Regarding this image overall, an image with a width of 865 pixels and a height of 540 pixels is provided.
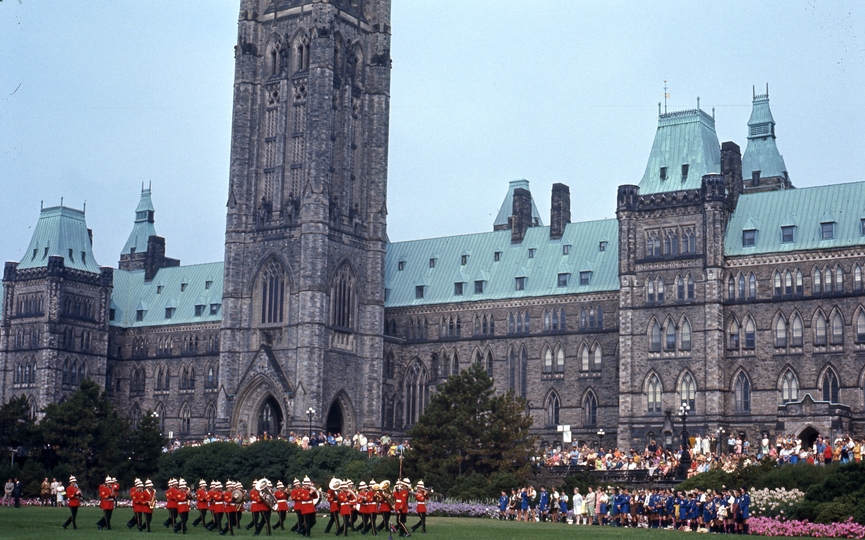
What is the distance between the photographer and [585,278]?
9794cm

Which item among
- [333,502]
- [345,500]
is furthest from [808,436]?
[333,502]

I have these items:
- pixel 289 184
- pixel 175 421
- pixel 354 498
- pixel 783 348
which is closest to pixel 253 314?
pixel 289 184

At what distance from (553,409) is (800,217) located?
2255 cm

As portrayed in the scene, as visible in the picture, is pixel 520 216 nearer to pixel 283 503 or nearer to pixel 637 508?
pixel 637 508

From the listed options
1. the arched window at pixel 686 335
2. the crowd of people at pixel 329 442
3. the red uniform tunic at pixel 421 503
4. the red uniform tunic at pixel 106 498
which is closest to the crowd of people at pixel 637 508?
the red uniform tunic at pixel 421 503

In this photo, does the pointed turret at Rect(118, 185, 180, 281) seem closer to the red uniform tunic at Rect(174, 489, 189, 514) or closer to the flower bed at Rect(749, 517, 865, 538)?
the red uniform tunic at Rect(174, 489, 189, 514)

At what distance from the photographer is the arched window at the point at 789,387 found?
83.4 meters

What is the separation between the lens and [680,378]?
282 ft

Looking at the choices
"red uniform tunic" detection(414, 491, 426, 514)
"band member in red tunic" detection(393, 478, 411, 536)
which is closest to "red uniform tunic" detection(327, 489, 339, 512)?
"band member in red tunic" detection(393, 478, 411, 536)

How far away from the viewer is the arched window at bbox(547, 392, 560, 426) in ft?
317

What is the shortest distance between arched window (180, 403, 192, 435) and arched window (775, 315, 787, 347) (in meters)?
51.9

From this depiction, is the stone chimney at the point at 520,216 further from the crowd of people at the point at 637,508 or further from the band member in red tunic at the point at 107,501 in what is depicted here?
the band member in red tunic at the point at 107,501

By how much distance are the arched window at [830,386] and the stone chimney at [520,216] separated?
101 ft

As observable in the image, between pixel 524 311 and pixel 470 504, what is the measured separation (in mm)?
37933
